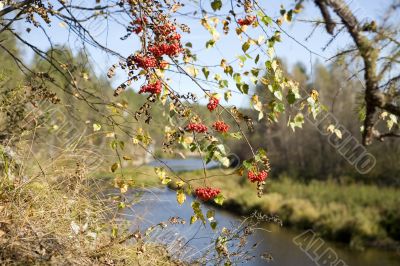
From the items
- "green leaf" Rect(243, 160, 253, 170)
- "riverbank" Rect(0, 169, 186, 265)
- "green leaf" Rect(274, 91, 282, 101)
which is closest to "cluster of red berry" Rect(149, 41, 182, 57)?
"green leaf" Rect(274, 91, 282, 101)

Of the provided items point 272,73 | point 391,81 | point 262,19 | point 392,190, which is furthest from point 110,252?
point 392,190

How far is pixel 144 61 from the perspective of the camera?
2.83 m

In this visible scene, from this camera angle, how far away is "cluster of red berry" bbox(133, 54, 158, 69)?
2836 millimetres

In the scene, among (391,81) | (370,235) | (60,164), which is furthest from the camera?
(370,235)

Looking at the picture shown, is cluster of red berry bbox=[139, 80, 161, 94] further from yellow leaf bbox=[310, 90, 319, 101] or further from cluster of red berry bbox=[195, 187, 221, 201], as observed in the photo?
yellow leaf bbox=[310, 90, 319, 101]

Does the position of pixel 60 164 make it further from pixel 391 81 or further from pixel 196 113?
pixel 391 81

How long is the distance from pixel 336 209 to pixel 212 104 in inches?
591

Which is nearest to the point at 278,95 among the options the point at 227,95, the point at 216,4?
the point at 227,95

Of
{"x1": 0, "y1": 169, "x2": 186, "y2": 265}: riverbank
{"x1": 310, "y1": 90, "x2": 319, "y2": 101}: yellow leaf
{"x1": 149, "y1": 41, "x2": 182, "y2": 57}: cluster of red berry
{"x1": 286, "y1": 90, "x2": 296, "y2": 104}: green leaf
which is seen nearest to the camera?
{"x1": 286, "y1": 90, "x2": 296, "y2": 104}: green leaf

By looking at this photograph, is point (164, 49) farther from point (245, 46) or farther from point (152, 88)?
point (245, 46)

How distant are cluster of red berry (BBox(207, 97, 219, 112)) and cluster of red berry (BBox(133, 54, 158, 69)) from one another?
0.41 metres

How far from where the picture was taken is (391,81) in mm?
2348

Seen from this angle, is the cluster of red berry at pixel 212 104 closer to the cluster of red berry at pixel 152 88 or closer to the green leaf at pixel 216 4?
the cluster of red berry at pixel 152 88

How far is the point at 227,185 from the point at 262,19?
22294 millimetres
